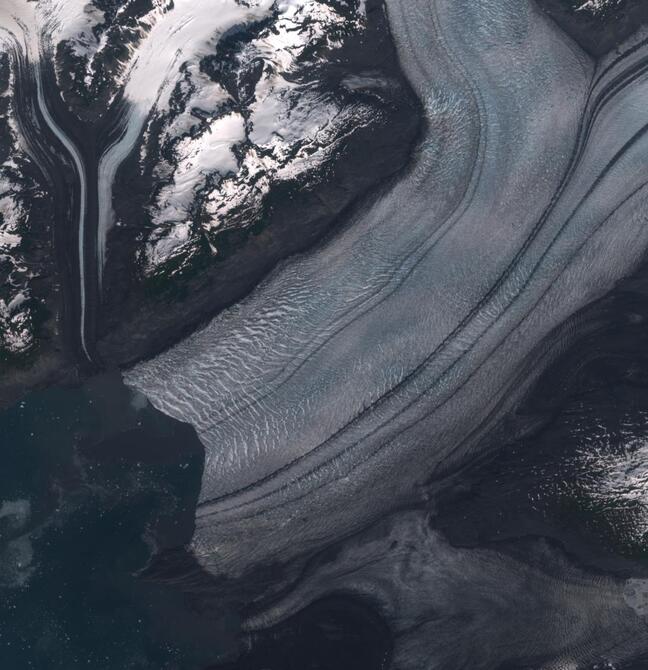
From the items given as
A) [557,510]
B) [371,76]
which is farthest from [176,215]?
[557,510]

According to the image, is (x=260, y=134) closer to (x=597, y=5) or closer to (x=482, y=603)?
(x=597, y=5)

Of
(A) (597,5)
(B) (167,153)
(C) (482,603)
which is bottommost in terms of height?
(C) (482,603)

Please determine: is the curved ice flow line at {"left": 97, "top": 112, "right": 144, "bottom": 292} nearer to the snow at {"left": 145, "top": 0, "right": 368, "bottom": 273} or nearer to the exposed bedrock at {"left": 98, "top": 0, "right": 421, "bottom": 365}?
the exposed bedrock at {"left": 98, "top": 0, "right": 421, "bottom": 365}

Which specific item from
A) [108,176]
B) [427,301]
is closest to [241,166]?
[108,176]

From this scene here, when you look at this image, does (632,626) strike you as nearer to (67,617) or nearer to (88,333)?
(67,617)

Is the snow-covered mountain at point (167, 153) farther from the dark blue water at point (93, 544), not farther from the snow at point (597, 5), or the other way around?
the snow at point (597, 5)

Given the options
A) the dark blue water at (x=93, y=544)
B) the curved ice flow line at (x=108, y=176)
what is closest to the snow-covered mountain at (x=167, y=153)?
the curved ice flow line at (x=108, y=176)

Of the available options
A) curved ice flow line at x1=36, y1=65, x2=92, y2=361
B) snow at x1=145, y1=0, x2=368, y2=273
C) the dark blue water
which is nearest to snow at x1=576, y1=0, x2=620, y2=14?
snow at x1=145, y1=0, x2=368, y2=273
